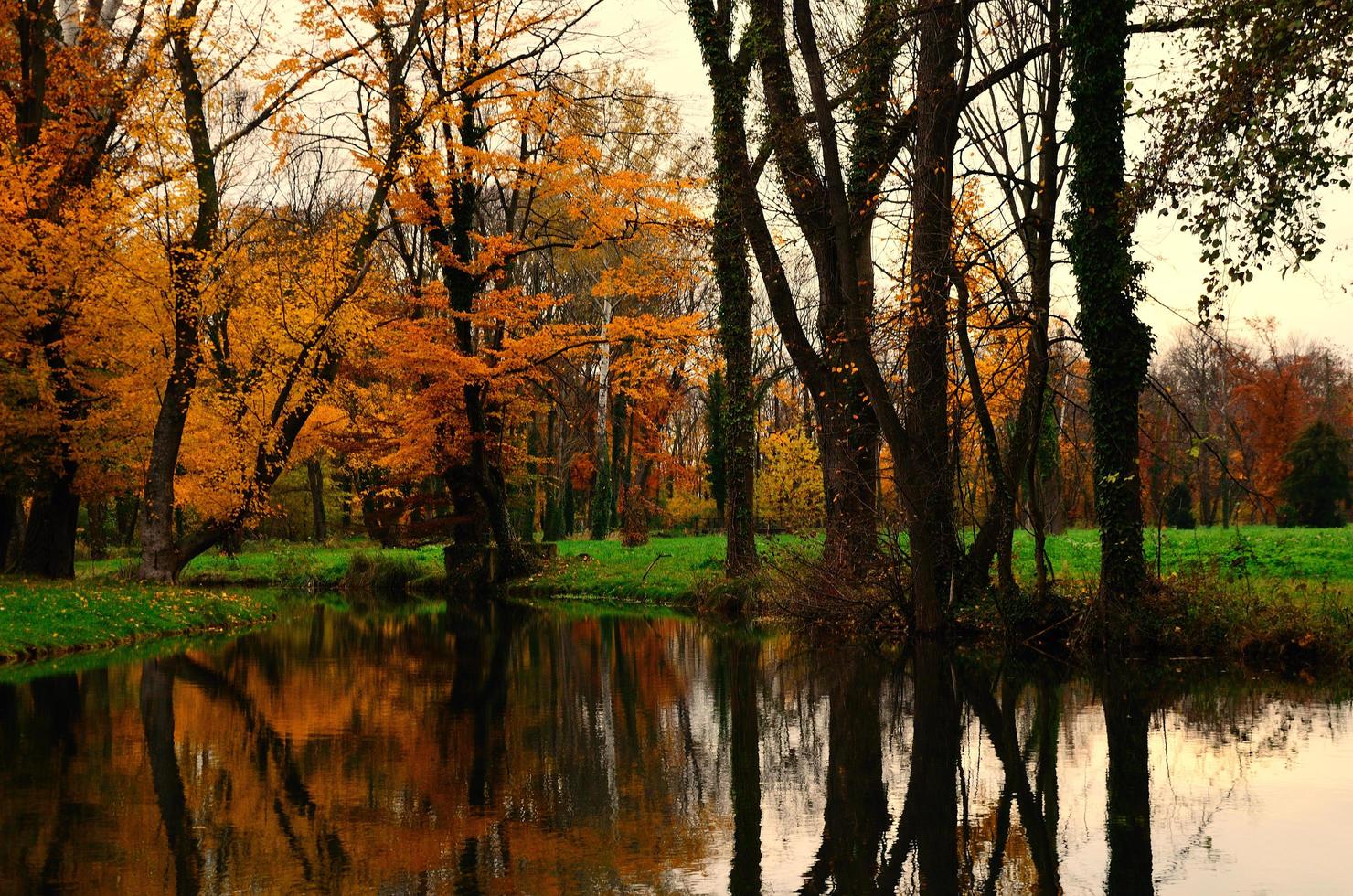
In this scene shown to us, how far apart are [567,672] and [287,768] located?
19.6 ft

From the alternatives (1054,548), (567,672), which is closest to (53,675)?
(567,672)

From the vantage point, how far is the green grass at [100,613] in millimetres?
16734

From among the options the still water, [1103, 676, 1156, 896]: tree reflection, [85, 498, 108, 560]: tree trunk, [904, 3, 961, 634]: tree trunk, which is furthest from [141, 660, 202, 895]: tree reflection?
[85, 498, 108, 560]: tree trunk

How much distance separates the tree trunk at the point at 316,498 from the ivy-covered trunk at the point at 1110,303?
40.7m

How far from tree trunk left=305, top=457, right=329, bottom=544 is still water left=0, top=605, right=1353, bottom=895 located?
3739 cm

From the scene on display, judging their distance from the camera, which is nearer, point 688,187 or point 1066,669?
point 1066,669

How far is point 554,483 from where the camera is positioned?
1845 inches

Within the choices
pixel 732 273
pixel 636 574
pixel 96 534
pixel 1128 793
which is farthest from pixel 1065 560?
pixel 96 534

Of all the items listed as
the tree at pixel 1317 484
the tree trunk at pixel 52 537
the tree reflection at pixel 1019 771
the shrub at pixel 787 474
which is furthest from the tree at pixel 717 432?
the tree reflection at pixel 1019 771

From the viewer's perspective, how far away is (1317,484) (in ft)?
124

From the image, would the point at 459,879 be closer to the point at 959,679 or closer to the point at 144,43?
the point at 959,679

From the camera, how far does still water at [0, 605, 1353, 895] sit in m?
5.90

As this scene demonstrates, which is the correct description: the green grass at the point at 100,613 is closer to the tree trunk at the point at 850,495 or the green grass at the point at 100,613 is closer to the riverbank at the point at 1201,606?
the riverbank at the point at 1201,606

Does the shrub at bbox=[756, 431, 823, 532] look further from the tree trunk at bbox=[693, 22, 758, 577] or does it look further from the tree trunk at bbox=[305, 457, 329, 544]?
the tree trunk at bbox=[693, 22, 758, 577]
